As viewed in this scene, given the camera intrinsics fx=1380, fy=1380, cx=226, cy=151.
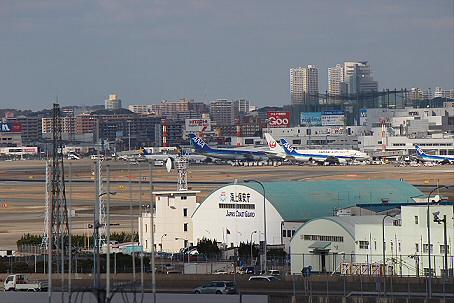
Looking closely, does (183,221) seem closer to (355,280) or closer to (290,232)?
(290,232)

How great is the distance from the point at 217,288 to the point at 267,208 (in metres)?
29.3

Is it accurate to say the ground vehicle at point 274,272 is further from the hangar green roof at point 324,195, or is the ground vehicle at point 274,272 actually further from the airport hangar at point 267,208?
the hangar green roof at point 324,195

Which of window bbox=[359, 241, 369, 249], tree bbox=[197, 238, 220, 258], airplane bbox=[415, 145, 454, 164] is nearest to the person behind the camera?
window bbox=[359, 241, 369, 249]

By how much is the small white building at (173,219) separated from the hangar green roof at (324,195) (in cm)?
359

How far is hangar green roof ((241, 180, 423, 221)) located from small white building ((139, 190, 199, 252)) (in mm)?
3590

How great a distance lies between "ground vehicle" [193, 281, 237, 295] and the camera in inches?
1748

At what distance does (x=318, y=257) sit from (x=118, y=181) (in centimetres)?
8267

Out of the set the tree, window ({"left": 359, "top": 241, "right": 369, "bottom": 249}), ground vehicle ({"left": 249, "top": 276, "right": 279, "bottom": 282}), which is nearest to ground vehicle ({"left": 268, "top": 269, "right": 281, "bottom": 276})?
ground vehicle ({"left": 249, "top": 276, "right": 279, "bottom": 282})

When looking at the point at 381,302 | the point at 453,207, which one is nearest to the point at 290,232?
the point at 453,207

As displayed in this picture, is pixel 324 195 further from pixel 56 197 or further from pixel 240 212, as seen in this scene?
pixel 56 197

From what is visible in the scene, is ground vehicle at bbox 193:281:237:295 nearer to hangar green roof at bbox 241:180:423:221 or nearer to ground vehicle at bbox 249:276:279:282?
ground vehicle at bbox 249:276:279:282

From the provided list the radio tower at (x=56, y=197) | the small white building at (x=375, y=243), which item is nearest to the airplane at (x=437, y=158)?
the small white building at (x=375, y=243)

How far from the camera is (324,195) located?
7850 centimetres

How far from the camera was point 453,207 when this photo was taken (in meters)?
53.4
